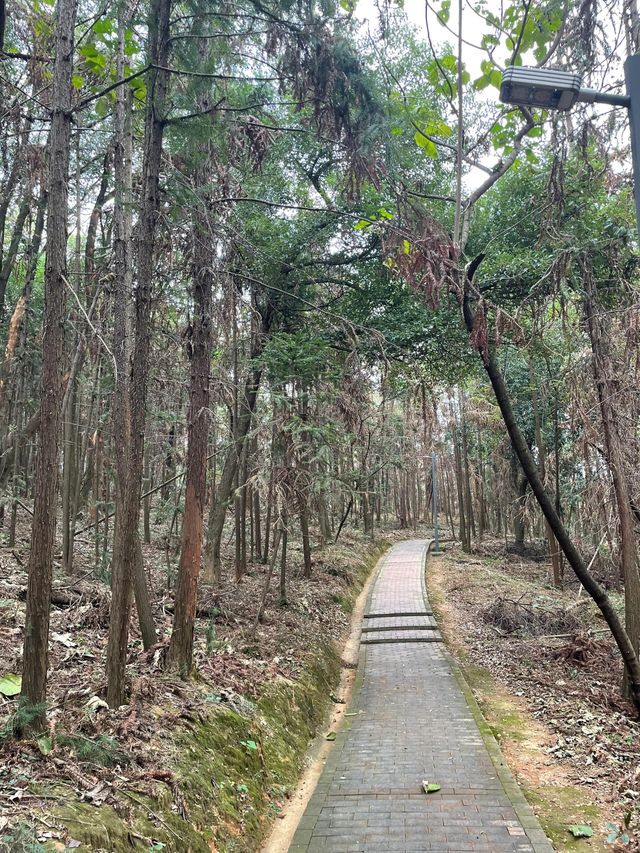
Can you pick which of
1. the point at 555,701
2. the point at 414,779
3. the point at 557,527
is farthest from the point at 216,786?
the point at 555,701

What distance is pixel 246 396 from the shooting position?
1135cm

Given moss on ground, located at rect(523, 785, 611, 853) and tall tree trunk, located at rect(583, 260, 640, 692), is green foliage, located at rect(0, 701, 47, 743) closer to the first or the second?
moss on ground, located at rect(523, 785, 611, 853)

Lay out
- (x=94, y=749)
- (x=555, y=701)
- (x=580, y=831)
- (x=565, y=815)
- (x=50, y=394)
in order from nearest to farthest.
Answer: (x=50, y=394)
(x=94, y=749)
(x=580, y=831)
(x=565, y=815)
(x=555, y=701)

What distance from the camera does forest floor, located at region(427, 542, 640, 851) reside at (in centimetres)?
536

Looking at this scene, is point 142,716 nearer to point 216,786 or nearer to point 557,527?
point 216,786

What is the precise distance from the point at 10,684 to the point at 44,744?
114cm

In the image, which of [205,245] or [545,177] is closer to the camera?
[205,245]

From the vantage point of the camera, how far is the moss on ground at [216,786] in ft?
11.6

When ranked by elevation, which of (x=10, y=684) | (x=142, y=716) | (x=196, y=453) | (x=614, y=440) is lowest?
(x=142, y=716)

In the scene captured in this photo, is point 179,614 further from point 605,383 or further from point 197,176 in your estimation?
point 605,383

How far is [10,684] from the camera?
4.77m

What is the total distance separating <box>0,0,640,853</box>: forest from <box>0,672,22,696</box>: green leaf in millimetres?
66

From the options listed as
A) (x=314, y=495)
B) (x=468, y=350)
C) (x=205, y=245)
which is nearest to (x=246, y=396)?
(x=314, y=495)

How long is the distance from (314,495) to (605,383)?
5.34 meters
